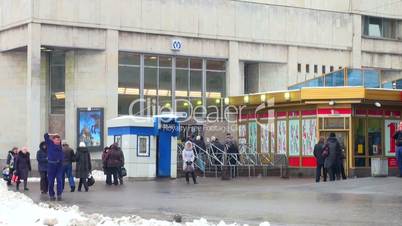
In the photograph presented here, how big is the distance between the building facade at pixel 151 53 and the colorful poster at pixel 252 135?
26.2ft

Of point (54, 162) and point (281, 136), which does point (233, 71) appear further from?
point (54, 162)

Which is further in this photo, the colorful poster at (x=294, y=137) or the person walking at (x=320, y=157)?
the colorful poster at (x=294, y=137)

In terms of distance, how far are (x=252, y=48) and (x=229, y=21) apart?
2.42 meters

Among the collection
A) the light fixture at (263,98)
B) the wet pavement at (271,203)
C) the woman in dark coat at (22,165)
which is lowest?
the wet pavement at (271,203)

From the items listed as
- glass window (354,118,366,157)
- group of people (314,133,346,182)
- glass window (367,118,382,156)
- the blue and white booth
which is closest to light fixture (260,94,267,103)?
glass window (354,118,366,157)

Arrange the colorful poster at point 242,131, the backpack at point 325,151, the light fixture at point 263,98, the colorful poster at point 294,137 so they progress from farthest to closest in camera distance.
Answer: the colorful poster at point 242,131, the light fixture at point 263,98, the colorful poster at point 294,137, the backpack at point 325,151

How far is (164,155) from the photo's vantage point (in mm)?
32500

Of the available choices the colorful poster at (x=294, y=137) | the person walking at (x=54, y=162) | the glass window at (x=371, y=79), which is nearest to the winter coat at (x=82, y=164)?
the person walking at (x=54, y=162)

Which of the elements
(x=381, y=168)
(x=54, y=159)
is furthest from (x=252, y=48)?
(x=54, y=159)

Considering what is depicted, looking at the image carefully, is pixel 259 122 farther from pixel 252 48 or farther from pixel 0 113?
pixel 0 113

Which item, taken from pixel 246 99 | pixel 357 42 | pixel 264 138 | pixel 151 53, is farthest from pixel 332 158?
pixel 357 42

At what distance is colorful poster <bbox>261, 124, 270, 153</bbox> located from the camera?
37.2 meters

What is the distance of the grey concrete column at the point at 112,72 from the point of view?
4256 cm

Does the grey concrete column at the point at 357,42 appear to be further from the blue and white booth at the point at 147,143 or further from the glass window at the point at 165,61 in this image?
the blue and white booth at the point at 147,143
